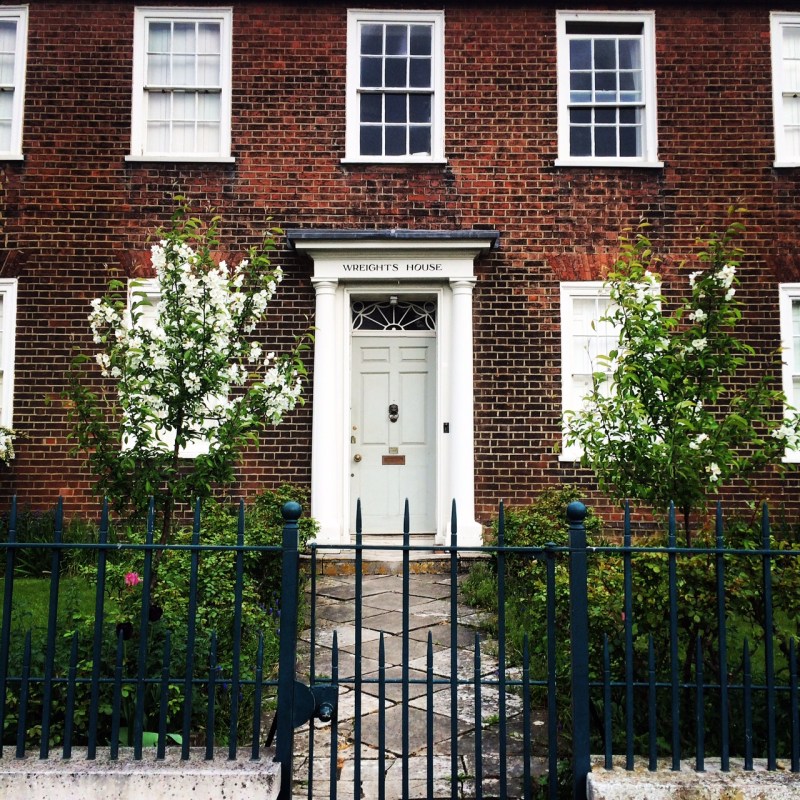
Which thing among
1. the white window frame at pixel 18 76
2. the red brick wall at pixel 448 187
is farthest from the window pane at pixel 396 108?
the white window frame at pixel 18 76

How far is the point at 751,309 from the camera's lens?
8.95m

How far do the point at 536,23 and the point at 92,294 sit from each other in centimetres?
640

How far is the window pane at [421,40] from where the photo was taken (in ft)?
30.6

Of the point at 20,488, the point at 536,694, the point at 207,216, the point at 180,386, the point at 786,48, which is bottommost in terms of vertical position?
the point at 536,694

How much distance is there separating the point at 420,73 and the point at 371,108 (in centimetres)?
78

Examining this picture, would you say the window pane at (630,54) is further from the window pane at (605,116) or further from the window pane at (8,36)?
the window pane at (8,36)

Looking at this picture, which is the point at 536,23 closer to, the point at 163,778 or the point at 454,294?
the point at 454,294

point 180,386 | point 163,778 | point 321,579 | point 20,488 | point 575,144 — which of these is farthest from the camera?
point 575,144

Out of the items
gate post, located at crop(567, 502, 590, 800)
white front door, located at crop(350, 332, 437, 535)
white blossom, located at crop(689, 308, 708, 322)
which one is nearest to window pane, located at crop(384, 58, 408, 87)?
white front door, located at crop(350, 332, 437, 535)

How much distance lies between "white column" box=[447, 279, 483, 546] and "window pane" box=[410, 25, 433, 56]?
3095 mm

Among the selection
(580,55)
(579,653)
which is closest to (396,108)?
(580,55)

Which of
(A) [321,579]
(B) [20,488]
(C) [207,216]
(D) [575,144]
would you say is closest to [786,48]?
(D) [575,144]

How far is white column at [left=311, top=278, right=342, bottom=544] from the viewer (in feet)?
27.3

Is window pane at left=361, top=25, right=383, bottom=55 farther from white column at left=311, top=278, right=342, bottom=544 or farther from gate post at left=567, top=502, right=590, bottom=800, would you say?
gate post at left=567, top=502, right=590, bottom=800
